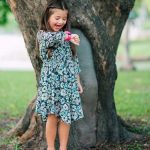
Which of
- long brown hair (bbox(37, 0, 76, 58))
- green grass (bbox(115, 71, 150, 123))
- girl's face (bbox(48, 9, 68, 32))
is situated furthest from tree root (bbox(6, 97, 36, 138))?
green grass (bbox(115, 71, 150, 123))

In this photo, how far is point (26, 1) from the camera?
6.50m

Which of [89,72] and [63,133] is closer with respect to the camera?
[63,133]

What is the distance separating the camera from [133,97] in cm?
1375

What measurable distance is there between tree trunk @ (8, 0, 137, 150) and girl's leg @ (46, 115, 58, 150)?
611 mm

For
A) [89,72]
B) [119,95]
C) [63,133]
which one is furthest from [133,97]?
[63,133]

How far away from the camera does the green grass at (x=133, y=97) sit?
10.7 meters

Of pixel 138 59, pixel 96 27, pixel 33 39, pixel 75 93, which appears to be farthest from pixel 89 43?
pixel 138 59

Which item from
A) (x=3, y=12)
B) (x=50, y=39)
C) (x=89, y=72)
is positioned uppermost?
(x=3, y=12)

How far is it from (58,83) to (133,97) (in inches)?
325

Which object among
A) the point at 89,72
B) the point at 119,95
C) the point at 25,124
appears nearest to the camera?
the point at 89,72

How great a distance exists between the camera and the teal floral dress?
565cm

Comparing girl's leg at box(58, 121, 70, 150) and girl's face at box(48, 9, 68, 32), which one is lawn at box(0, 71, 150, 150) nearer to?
girl's leg at box(58, 121, 70, 150)

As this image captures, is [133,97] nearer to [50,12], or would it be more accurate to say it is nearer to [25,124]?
[25,124]

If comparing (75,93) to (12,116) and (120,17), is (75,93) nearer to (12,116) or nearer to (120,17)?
(120,17)
